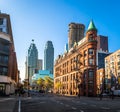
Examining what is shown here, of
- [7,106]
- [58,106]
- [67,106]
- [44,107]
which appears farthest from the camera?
[7,106]

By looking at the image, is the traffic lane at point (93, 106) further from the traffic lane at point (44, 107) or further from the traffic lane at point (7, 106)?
the traffic lane at point (7, 106)

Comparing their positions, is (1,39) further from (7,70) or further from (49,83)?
(49,83)

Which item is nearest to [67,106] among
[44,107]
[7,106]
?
[44,107]

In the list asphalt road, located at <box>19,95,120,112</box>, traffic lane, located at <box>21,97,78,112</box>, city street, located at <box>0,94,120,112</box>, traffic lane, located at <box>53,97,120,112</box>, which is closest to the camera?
traffic lane, located at <box>21,97,78,112</box>

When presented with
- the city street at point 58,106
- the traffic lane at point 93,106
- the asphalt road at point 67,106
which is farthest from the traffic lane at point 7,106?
the traffic lane at point 93,106

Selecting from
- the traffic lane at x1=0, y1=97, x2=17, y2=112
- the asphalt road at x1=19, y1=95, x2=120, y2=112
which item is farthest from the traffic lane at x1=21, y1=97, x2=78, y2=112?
the traffic lane at x1=0, y1=97, x2=17, y2=112

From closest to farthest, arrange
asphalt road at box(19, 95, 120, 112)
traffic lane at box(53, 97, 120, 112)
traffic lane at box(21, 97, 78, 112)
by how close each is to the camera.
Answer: traffic lane at box(21, 97, 78, 112)
asphalt road at box(19, 95, 120, 112)
traffic lane at box(53, 97, 120, 112)

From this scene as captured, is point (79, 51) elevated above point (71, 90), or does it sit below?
above

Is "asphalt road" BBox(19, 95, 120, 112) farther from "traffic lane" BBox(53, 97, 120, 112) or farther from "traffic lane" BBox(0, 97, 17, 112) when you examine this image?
"traffic lane" BBox(0, 97, 17, 112)

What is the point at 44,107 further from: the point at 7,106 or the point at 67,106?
the point at 7,106

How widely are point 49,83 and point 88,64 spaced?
86.7m

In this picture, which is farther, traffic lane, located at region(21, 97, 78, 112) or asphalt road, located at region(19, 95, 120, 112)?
asphalt road, located at region(19, 95, 120, 112)

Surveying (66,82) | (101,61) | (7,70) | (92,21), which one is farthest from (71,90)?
(101,61)

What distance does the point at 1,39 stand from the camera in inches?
2400
